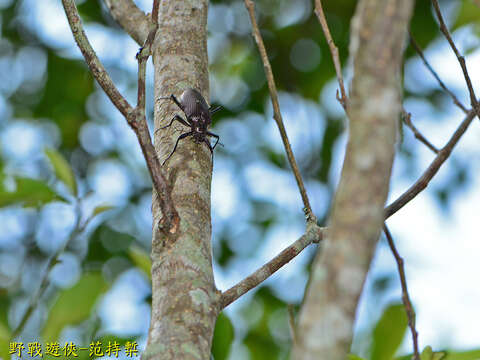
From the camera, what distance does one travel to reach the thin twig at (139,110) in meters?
1.59

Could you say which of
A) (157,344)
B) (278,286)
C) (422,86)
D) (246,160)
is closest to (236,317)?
(278,286)

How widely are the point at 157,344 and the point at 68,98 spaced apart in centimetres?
401

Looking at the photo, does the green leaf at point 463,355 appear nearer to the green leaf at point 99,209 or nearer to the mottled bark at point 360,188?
the mottled bark at point 360,188

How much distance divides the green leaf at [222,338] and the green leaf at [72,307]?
508mm

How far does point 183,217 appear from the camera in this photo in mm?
1716

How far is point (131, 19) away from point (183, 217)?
1111 millimetres

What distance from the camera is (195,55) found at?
7.18 ft

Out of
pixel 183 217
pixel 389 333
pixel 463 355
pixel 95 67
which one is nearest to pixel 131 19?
pixel 95 67

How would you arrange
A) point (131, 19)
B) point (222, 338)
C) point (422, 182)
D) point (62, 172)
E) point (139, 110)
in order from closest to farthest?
point (139, 110) → point (422, 182) → point (222, 338) → point (131, 19) → point (62, 172)

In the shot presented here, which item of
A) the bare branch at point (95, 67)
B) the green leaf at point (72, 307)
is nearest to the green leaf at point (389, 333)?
the green leaf at point (72, 307)

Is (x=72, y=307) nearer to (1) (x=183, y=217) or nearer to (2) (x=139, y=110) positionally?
(1) (x=183, y=217)

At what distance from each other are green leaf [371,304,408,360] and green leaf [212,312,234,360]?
1.76 ft

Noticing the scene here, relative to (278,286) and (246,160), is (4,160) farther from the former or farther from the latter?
(278,286)

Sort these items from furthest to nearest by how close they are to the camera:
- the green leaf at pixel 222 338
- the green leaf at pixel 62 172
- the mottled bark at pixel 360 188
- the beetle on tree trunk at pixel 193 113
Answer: the green leaf at pixel 62 172 → the green leaf at pixel 222 338 → the beetle on tree trunk at pixel 193 113 → the mottled bark at pixel 360 188
